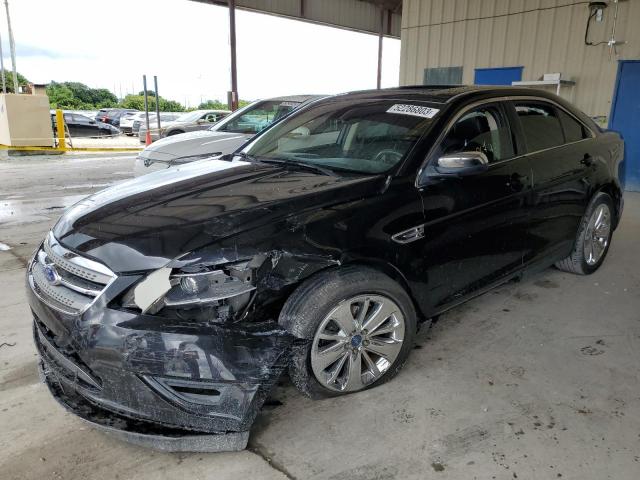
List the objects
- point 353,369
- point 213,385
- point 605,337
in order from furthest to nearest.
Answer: point 605,337
point 353,369
point 213,385

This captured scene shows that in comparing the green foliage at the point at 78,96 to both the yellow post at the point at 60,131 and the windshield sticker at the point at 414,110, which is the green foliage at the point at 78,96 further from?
the windshield sticker at the point at 414,110

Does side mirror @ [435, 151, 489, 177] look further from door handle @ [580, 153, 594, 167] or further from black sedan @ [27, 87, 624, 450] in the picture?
door handle @ [580, 153, 594, 167]

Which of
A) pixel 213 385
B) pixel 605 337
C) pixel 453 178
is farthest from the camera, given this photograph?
pixel 605 337

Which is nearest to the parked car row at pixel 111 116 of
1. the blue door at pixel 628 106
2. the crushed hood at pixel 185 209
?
the blue door at pixel 628 106

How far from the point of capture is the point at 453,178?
2904 millimetres

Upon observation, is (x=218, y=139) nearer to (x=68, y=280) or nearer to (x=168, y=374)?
(x=68, y=280)

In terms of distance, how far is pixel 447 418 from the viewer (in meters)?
2.50

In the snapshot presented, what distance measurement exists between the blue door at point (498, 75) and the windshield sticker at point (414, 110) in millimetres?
7739

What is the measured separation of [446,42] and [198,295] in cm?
1071

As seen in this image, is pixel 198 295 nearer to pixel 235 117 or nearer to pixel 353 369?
pixel 353 369

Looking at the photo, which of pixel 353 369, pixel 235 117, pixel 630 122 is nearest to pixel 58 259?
pixel 353 369

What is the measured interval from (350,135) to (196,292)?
1.65 metres

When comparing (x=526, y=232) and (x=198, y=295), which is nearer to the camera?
(x=198, y=295)

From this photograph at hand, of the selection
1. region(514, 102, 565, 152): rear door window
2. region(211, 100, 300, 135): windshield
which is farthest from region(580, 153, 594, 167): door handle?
region(211, 100, 300, 135): windshield
